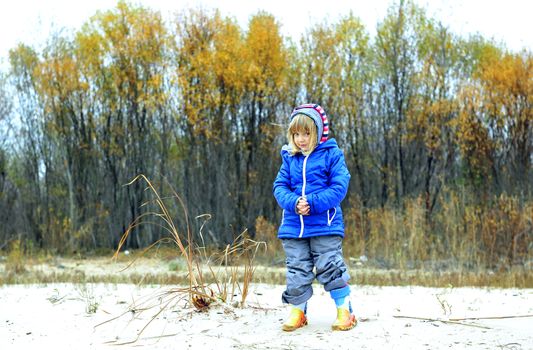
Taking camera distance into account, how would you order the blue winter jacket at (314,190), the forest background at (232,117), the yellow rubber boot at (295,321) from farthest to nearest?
1. the forest background at (232,117)
2. the yellow rubber boot at (295,321)
3. the blue winter jacket at (314,190)

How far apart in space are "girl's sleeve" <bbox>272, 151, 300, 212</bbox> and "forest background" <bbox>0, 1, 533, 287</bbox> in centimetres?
1415

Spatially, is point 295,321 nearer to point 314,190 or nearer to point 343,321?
point 343,321

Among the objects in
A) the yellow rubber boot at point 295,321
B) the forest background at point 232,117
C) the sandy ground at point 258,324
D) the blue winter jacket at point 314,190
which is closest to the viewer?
the sandy ground at point 258,324

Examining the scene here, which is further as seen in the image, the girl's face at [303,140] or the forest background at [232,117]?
the forest background at [232,117]

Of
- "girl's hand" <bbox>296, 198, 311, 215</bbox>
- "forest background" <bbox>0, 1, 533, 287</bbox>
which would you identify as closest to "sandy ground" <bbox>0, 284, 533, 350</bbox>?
"girl's hand" <bbox>296, 198, 311, 215</bbox>

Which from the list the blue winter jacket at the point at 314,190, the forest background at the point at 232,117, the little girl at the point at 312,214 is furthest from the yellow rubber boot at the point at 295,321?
the forest background at the point at 232,117

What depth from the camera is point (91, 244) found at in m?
20.6

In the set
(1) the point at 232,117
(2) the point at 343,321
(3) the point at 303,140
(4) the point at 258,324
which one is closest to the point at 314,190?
(3) the point at 303,140

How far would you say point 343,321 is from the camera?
14.7ft

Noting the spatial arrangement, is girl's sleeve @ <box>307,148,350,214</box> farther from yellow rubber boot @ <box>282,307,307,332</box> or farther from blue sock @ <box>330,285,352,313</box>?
yellow rubber boot @ <box>282,307,307,332</box>

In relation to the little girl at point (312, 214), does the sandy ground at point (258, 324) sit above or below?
below

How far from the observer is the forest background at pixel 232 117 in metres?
19.5

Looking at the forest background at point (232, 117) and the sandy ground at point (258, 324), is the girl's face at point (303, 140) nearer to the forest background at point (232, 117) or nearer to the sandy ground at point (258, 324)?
the sandy ground at point (258, 324)

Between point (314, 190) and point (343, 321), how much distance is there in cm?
93
